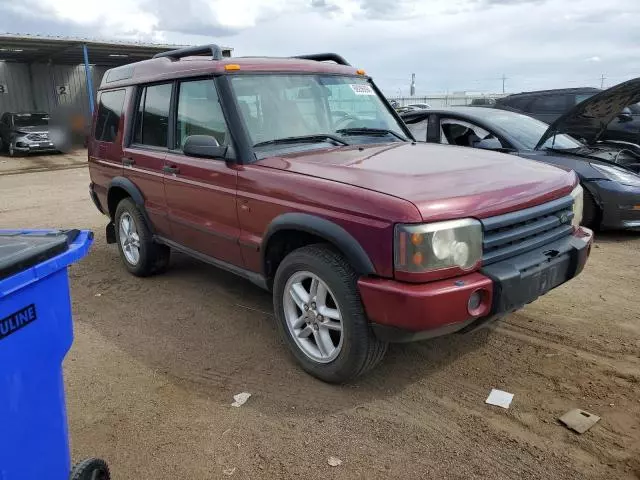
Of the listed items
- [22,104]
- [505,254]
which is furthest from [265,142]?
[22,104]

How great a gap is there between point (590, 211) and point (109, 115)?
531 centimetres

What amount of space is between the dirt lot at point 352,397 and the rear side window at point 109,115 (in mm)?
1708

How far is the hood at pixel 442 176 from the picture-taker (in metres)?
2.64

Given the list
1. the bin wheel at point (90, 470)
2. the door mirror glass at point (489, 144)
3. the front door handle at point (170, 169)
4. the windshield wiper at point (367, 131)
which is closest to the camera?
the bin wheel at point (90, 470)

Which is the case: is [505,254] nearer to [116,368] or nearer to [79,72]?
[116,368]

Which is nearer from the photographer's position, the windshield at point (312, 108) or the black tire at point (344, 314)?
the black tire at point (344, 314)

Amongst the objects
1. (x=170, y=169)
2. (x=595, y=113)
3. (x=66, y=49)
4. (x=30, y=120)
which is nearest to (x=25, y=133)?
(x=30, y=120)

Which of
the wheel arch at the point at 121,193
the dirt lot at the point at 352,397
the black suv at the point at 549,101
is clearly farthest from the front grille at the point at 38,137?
the dirt lot at the point at 352,397

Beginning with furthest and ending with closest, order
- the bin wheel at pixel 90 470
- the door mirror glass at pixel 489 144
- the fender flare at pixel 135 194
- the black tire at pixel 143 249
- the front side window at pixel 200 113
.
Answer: the door mirror glass at pixel 489 144, the black tire at pixel 143 249, the fender flare at pixel 135 194, the front side window at pixel 200 113, the bin wheel at pixel 90 470

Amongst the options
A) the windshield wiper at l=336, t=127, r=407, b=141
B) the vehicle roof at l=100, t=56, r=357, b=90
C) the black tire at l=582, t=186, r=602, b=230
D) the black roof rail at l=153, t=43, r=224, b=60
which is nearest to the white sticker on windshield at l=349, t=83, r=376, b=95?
the vehicle roof at l=100, t=56, r=357, b=90

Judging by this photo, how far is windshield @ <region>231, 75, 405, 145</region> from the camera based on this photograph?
3643 mm

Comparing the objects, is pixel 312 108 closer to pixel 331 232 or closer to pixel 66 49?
pixel 331 232

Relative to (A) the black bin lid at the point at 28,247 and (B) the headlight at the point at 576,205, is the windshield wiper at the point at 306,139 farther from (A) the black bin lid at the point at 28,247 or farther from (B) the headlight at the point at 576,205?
(A) the black bin lid at the point at 28,247

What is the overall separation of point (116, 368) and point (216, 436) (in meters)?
1.12
